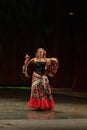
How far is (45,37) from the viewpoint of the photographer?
24641mm

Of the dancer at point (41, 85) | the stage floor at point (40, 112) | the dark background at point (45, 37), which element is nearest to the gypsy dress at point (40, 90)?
the dancer at point (41, 85)

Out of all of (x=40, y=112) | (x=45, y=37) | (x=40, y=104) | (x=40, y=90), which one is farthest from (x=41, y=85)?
(x=45, y=37)

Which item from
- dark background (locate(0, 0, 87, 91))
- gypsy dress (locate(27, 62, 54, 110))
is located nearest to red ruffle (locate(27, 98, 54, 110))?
gypsy dress (locate(27, 62, 54, 110))

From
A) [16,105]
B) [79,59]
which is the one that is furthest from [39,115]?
[79,59]

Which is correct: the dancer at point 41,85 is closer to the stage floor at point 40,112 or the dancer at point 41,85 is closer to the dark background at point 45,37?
the stage floor at point 40,112

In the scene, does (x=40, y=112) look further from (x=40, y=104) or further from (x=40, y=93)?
(x=40, y=93)

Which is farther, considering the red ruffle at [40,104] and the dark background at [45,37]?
the dark background at [45,37]

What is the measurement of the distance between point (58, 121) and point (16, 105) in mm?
4193

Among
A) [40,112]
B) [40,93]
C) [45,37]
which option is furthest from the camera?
[45,37]

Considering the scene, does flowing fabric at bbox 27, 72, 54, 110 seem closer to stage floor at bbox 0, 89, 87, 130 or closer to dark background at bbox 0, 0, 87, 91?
stage floor at bbox 0, 89, 87, 130

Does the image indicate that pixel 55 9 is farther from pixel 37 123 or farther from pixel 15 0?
pixel 37 123

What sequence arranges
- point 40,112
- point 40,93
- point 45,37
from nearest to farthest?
point 40,112 → point 40,93 → point 45,37

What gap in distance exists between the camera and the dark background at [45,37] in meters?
24.2

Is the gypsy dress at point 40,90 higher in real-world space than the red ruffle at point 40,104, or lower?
higher
